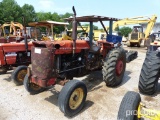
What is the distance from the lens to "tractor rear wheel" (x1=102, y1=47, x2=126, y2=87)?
17.9 ft

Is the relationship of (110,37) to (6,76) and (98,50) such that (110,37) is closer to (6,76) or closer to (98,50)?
(98,50)

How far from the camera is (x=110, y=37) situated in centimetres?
657

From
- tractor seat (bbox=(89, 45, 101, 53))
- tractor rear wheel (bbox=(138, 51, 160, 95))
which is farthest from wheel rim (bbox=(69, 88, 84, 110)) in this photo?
tractor seat (bbox=(89, 45, 101, 53))

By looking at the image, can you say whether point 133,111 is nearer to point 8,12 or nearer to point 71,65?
point 71,65

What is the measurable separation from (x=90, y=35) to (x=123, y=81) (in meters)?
1.87

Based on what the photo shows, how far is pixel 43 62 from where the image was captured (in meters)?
4.33

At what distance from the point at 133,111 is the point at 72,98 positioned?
1494 mm

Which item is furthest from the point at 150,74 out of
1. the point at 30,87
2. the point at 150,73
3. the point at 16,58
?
the point at 16,58

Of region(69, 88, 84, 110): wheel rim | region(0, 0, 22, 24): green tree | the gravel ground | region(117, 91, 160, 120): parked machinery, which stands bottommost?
the gravel ground

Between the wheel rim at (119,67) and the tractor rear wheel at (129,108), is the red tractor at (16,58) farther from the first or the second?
the tractor rear wheel at (129,108)

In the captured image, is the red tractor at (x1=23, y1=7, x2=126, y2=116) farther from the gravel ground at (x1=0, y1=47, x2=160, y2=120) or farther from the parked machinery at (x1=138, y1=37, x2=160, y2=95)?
the parked machinery at (x1=138, y1=37, x2=160, y2=95)

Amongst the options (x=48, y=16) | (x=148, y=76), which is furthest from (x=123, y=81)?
(x=48, y=16)

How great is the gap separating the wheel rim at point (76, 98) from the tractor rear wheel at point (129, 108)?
A: 1.30 meters

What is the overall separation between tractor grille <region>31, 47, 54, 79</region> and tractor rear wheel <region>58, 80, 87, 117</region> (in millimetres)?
554
